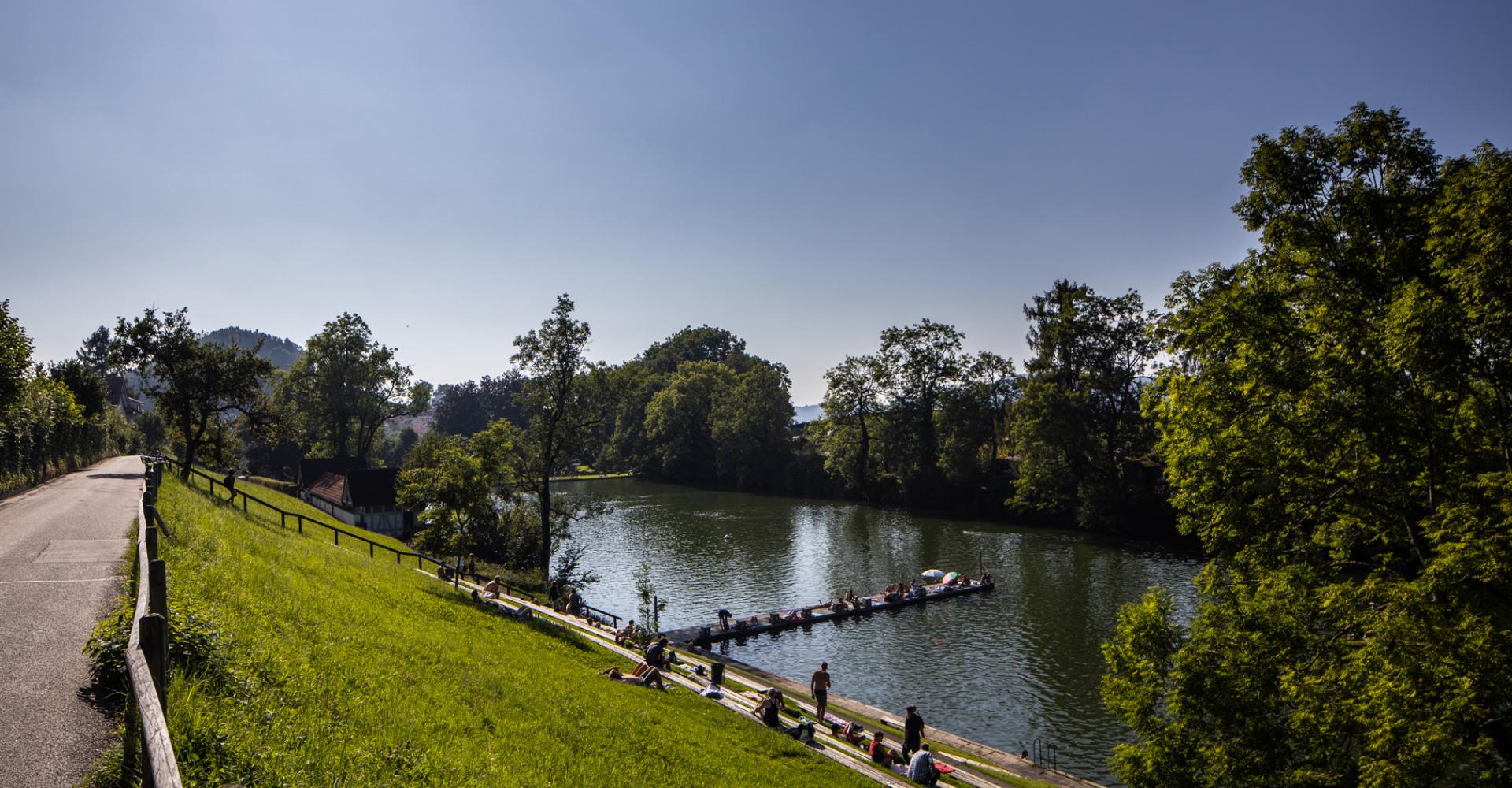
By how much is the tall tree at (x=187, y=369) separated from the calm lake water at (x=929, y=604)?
23221mm

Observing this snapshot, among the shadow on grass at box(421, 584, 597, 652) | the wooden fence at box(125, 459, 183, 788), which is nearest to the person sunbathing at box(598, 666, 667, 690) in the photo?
the shadow on grass at box(421, 584, 597, 652)

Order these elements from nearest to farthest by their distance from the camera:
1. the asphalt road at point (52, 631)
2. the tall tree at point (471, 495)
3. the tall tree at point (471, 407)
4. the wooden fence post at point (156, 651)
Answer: the wooden fence post at point (156, 651), the asphalt road at point (52, 631), the tall tree at point (471, 495), the tall tree at point (471, 407)

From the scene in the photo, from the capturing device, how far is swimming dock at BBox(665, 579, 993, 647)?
36.8 metres

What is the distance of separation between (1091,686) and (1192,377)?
663 inches

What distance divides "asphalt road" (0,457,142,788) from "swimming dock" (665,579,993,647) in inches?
904

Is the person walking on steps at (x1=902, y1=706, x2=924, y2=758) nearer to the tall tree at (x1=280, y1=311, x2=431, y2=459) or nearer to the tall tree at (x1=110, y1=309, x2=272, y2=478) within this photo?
the tall tree at (x1=110, y1=309, x2=272, y2=478)

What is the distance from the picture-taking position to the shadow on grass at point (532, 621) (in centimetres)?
2442

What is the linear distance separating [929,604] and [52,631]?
39514 mm

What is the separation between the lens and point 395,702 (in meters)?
11.8

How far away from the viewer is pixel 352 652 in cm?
1338

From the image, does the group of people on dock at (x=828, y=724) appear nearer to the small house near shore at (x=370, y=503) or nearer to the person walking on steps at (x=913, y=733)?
the person walking on steps at (x=913, y=733)

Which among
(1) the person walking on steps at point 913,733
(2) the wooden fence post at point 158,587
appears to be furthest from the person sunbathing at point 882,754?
(2) the wooden fence post at point 158,587

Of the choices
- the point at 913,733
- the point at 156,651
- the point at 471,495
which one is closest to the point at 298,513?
the point at 471,495

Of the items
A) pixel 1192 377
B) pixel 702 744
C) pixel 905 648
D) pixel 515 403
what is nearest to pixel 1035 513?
pixel 905 648
